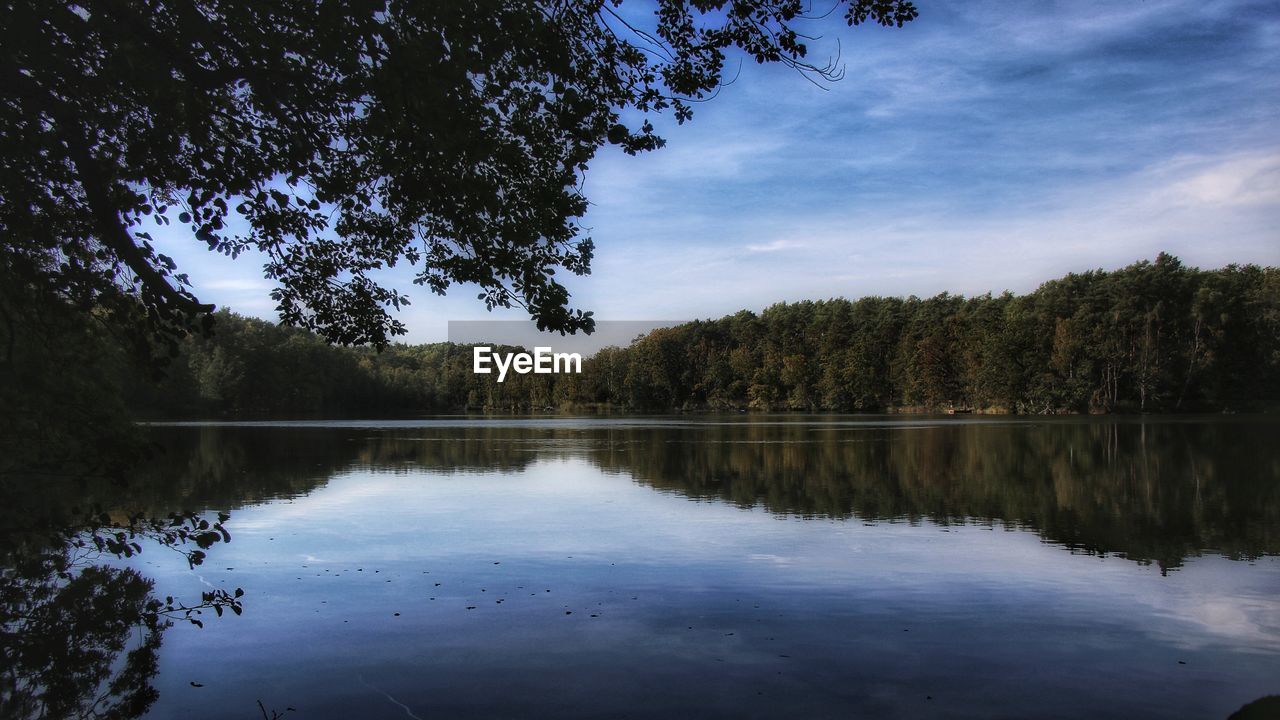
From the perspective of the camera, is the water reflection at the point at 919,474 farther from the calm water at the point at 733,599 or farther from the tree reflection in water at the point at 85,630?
the tree reflection in water at the point at 85,630

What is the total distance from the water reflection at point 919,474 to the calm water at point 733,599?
180 mm

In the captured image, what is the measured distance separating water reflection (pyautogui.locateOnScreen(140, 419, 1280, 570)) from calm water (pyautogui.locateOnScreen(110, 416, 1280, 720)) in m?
0.18

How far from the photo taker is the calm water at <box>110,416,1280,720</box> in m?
7.21

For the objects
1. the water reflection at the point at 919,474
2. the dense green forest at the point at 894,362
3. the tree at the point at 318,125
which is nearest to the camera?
the tree at the point at 318,125

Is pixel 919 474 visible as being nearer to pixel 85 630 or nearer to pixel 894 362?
pixel 85 630

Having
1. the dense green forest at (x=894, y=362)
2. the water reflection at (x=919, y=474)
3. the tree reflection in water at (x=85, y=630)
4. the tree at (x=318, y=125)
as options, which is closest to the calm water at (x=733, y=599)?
the water reflection at (x=919, y=474)

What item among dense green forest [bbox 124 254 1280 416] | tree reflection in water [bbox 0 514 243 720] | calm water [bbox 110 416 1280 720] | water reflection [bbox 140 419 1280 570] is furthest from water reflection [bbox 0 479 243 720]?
dense green forest [bbox 124 254 1280 416]

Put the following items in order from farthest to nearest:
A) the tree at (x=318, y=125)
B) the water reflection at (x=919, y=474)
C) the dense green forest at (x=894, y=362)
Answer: the dense green forest at (x=894, y=362), the water reflection at (x=919, y=474), the tree at (x=318, y=125)

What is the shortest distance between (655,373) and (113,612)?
128321 millimetres

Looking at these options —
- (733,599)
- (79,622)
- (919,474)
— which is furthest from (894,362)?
(79,622)

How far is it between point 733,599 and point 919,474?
54.3ft

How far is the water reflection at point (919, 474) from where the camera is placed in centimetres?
1608

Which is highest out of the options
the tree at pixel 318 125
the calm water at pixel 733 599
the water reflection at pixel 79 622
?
the tree at pixel 318 125

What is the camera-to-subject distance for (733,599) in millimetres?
10344
